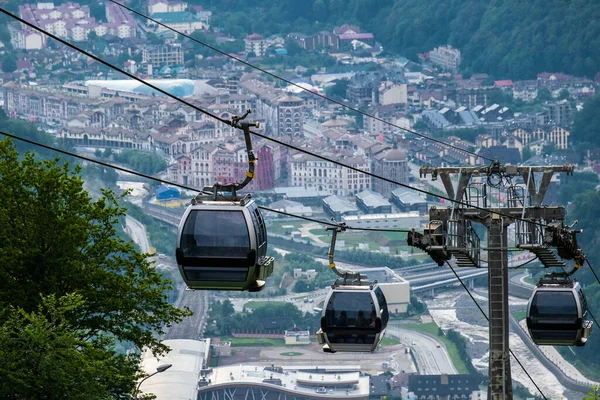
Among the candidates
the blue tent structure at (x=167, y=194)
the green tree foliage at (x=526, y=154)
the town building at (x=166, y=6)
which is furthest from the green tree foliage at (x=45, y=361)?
the town building at (x=166, y=6)

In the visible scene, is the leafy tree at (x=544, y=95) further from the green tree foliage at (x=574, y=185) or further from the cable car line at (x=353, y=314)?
the cable car line at (x=353, y=314)

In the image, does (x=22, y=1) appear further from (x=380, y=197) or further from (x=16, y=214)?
(x=16, y=214)

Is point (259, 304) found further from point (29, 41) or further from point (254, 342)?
point (29, 41)

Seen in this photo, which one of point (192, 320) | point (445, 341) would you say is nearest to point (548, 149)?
point (192, 320)

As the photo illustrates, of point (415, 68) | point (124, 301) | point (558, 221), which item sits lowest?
point (415, 68)

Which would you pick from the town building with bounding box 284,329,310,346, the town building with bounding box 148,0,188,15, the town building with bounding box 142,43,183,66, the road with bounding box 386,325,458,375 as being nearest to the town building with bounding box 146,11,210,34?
the town building with bounding box 148,0,188,15

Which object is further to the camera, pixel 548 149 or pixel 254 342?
pixel 548 149

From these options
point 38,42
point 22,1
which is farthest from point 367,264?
point 22,1
